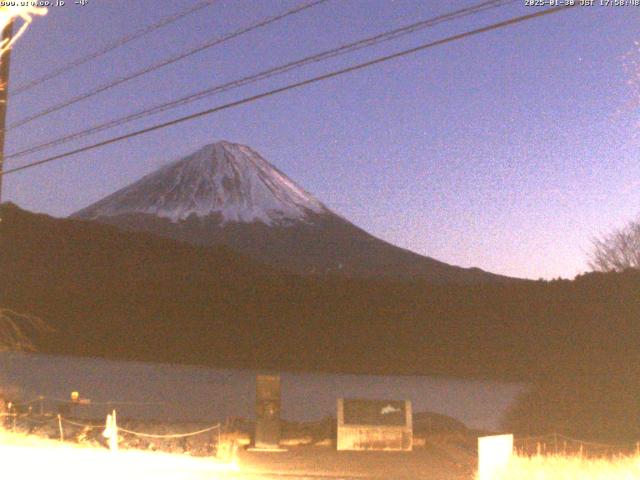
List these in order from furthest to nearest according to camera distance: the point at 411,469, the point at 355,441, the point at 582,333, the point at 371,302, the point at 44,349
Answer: the point at 371,302, the point at 44,349, the point at 582,333, the point at 355,441, the point at 411,469

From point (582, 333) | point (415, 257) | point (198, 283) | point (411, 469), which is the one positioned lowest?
point (411, 469)

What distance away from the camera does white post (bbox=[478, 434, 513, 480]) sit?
14.6 m

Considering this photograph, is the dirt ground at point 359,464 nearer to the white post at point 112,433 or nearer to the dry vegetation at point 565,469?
the dry vegetation at point 565,469

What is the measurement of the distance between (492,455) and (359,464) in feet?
10.9

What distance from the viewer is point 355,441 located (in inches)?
761

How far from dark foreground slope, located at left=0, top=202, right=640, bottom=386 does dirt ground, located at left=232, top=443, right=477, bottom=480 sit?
5178 cm

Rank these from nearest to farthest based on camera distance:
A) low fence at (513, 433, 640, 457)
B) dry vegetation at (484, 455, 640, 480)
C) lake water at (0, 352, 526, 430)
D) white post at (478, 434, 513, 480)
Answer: dry vegetation at (484, 455, 640, 480)
white post at (478, 434, 513, 480)
low fence at (513, 433, 640, 457)
lake water at (0, 352, 526, 430)

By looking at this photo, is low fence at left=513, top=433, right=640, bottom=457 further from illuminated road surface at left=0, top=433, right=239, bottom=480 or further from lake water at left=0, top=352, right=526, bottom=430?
lake water at left=0, top=352, right=526, bottom=430

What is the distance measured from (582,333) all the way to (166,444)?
2576 inches

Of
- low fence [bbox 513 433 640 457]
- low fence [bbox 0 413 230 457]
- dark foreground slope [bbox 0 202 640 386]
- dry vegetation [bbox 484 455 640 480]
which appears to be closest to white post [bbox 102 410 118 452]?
low fence [bbox 0 413 230 457]

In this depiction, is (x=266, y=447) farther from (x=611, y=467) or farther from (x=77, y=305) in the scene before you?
(x=77, y=305)

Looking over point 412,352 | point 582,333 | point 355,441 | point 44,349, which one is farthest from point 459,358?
point 355,441

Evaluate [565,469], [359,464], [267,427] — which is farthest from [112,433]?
[565,469]

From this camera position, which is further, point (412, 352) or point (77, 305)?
point (77, 305)
